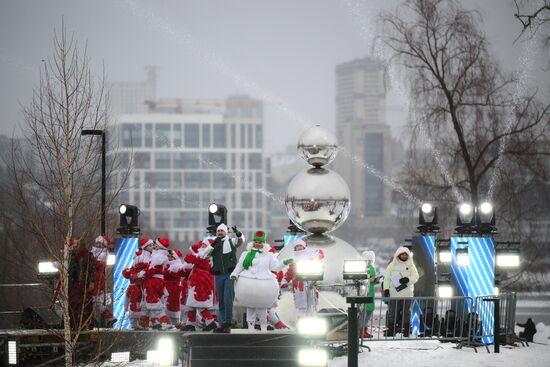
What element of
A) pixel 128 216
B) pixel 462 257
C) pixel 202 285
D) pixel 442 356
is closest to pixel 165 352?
pixel 202 285

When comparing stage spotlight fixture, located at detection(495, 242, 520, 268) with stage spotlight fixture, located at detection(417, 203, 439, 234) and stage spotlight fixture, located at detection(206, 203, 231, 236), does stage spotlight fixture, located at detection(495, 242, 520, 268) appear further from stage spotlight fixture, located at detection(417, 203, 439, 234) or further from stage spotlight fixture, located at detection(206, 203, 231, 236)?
stage spotlight fixture, located at detection(206, 203, 231, 236)

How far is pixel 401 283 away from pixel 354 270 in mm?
4687

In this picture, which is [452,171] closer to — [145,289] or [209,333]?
[145,289]

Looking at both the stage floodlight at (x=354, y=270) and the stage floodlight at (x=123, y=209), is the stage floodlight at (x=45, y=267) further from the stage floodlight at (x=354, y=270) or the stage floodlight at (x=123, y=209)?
the stage floodlight at (x=354, y=270)

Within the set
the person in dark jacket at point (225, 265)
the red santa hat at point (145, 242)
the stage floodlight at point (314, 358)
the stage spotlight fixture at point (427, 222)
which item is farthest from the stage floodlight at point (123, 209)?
the stage floodlight at point (314, 358)

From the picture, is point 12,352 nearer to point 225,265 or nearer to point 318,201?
point 225,265

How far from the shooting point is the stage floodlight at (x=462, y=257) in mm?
19766

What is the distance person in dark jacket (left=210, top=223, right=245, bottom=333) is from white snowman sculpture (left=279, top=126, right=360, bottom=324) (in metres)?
0.80

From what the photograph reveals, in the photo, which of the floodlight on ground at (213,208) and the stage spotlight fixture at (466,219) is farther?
the stage spotlight fixture at (466,219)

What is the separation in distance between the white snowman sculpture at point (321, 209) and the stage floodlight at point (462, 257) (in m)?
3.06

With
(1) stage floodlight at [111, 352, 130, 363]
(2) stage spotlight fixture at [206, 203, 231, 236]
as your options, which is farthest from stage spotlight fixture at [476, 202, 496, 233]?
(1) stage floodlight at [111, 352, 130, 363]

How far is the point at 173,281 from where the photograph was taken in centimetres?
1786

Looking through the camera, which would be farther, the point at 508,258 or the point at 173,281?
the point at 508,258

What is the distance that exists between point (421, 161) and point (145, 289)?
59.4 ft
